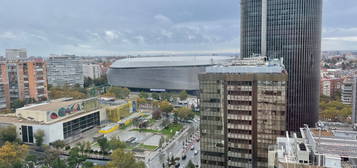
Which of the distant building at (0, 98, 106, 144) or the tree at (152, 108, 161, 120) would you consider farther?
the tree at (152, 108, 161, 120)

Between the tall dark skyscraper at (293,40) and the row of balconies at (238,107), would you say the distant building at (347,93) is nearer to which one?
the tall dark skyscraper at (293,40)

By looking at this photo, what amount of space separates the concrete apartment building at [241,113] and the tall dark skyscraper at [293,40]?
772 inches

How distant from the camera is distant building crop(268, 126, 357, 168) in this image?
56.4ft

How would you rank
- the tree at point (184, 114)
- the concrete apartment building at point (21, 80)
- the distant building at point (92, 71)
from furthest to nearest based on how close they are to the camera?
the distant building at point (92, 71)
the concrete apartment building at point (21, 80)
the tree at point (184, 114)

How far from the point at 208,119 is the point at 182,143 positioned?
877 inches

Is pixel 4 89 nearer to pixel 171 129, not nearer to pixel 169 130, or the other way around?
pixel 169 130

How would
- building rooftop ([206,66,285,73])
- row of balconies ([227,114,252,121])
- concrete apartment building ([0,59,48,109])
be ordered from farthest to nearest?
concrete apartment building ([0,59,48,109])
row of balconies ([227,114,252,121])
building rooftop ([206,66,285,73])

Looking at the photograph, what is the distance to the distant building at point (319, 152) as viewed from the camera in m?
17.2

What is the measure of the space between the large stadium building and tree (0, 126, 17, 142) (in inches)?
2609

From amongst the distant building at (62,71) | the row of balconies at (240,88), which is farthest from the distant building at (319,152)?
the distant building at (62,71)

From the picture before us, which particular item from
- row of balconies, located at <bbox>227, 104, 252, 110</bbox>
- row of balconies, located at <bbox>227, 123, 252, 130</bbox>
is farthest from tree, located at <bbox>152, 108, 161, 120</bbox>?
row of balconies, located at <bbox>227, 104, 252, 110</bbox>

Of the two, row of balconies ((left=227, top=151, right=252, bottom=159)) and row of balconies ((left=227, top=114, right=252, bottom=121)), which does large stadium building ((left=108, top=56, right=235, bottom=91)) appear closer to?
row of balconies ((left=227, top=114, right=252, bottom=121))

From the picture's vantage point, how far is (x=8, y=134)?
159 feet

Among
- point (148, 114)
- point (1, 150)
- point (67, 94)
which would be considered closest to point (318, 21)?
point (148, 114)
